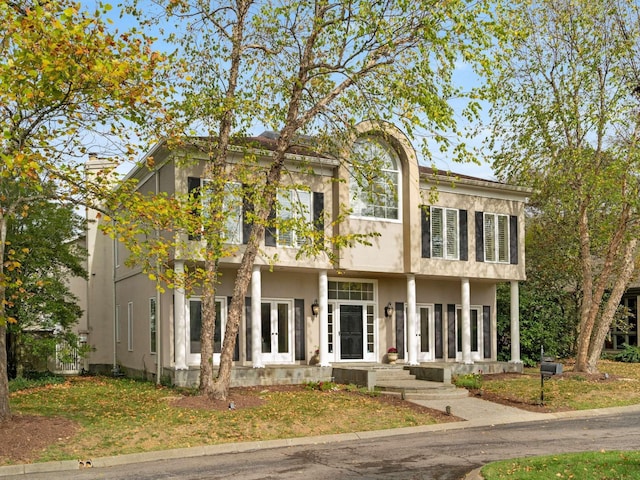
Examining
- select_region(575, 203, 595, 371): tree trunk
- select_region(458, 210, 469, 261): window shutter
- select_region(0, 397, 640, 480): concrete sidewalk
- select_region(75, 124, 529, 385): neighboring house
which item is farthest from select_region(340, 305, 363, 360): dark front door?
select_region(575, 203, 595, 371): tree trunk

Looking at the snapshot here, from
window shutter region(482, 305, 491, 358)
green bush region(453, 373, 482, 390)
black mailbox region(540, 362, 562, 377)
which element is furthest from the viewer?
window shutter region(482, 305, 491, 358)

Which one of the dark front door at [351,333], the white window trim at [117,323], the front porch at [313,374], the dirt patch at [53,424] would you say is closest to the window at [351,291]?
the dark front door at [351,333]

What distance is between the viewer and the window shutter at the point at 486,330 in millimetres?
26000

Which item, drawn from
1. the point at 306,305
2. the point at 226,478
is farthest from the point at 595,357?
the point at 226,478

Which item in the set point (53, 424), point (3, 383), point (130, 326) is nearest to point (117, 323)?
point (130, 326)

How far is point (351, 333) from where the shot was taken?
923 inches

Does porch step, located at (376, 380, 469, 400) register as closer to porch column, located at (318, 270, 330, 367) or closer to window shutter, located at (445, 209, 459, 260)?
porch column, located at (318, 270, 330, 367)

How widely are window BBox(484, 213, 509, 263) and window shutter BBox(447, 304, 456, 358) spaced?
2252 millimetres

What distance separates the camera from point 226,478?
10.3 metres

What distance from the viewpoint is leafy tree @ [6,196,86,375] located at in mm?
21000

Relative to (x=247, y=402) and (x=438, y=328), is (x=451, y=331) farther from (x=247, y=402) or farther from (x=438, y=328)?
(x=247, y=402)

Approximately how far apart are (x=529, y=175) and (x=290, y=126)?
1105cm

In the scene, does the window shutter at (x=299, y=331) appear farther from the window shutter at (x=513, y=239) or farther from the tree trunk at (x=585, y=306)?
the tree trunk at (x=585, y=306)

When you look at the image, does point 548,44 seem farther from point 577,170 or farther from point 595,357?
point 595,357
